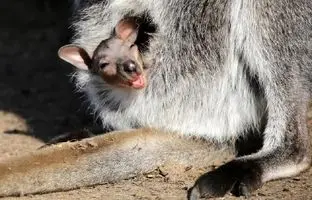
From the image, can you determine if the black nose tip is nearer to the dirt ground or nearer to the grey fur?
the grey fur

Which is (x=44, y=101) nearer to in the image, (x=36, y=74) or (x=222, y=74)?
(x=36, y=74)

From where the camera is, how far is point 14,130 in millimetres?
5047

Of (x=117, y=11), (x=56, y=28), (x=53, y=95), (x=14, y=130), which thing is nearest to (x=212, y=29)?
(x=117, y=11)

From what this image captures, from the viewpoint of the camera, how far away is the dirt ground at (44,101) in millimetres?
3846

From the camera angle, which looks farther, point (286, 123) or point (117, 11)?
point (117, 11)

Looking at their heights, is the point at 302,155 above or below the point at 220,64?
below

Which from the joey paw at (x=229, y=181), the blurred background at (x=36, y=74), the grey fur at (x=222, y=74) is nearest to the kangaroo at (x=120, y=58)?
the grey fur at (x=222, y=74)

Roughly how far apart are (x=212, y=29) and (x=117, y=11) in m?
0.49

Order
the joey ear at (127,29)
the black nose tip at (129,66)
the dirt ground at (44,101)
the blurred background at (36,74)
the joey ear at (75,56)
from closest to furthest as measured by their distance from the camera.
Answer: the dirt ground at (44,101)
the black nose tip at (129,66)
the joey ear at (127,29)
the joey ear at (75,56)
the blurred background at (36,74)

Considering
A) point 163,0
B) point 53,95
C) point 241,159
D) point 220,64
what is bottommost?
point 53,95

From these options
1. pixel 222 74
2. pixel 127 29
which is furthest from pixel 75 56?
pixel 222 74

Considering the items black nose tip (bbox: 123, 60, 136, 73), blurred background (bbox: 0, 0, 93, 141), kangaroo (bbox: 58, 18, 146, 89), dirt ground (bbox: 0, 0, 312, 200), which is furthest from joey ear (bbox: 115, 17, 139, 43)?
blurred background (bbox: 0, 0, 93, 141)

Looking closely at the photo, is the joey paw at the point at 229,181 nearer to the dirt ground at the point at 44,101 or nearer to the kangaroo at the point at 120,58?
the dirt ground at the point at 44,101

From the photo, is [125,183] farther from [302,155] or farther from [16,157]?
[302,155]
